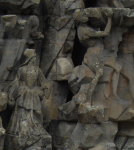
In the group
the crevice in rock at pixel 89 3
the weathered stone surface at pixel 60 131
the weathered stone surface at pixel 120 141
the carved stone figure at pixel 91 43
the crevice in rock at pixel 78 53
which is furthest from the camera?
the crevice in rock at pixel 78 53

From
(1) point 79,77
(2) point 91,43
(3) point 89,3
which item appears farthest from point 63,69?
(3) point 89,3

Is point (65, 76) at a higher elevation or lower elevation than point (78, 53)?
lower

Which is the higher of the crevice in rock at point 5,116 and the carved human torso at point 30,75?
the carved human torso at point 30,75

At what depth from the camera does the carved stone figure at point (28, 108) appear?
10.8m

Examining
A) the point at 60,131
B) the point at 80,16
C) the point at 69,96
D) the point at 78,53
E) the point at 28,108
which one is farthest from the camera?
the point at 78,53

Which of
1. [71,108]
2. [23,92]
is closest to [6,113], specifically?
[23,92]

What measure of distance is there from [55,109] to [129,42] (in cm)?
209

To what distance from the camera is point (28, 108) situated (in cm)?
1091

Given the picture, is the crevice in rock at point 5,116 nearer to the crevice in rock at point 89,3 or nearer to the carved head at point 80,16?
the carved head at point 80,16

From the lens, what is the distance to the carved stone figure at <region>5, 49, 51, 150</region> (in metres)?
10.8

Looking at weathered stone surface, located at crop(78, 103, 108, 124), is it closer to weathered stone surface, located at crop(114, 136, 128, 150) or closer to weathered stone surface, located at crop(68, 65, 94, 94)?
weathered stone surface, located at crop(68, 65, 94, 94)

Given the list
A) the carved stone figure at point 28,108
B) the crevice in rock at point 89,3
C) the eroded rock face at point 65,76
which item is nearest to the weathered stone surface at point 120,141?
the eroded rock face at point 65,76

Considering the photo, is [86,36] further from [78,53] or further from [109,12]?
[78,53]

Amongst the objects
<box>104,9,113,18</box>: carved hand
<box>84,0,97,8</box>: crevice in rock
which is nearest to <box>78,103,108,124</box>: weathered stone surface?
<box>104,9,113,18</box>: carved hand
